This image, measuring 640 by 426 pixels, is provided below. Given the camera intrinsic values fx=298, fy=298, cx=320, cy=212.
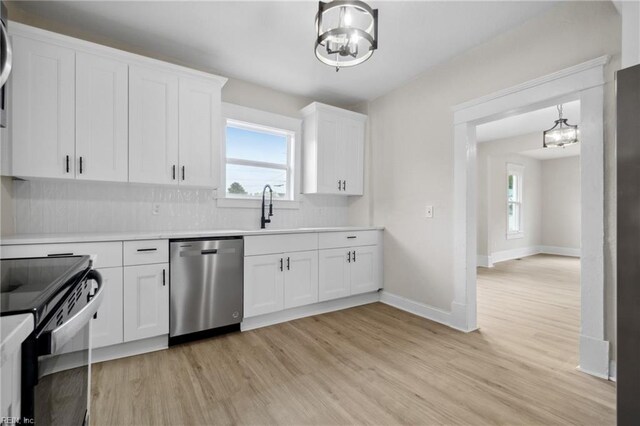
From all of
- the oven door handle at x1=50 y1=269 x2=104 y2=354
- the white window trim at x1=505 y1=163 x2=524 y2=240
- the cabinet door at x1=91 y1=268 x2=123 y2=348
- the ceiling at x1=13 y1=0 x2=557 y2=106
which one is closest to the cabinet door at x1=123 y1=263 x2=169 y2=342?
the cabinet door at x1=91 y1=268 x2=123 y2=348

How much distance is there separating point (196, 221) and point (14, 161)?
141 cm

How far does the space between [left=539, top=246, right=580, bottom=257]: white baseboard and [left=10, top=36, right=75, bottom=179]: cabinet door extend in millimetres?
9802

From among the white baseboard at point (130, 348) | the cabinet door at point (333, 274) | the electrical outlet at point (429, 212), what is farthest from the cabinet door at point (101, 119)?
the electrical outlet at point (429, 212)

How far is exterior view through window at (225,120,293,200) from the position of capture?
11.2 ft

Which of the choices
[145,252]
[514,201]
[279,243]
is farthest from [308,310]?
[514,201]

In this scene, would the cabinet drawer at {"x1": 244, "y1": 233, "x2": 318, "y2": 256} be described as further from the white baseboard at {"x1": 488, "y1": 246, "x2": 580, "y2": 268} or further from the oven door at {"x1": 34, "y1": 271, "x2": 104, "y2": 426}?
the white baseboard at {"x1": 488, "y1": 246, "x2": 580, "y2": 268}

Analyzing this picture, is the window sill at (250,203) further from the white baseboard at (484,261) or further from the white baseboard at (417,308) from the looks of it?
the white baseboard at (484,261)

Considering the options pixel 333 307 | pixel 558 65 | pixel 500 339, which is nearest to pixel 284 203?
pixel 333 307

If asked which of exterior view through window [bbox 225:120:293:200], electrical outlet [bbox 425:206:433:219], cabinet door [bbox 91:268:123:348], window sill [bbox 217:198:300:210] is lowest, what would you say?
cabinet door [bbox 91:268:123:348]

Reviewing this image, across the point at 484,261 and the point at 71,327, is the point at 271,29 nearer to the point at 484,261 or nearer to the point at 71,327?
the point at 71,327

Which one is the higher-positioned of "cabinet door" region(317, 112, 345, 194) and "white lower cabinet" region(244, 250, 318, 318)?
"cabinet door" region(317, 112, 345, 194)

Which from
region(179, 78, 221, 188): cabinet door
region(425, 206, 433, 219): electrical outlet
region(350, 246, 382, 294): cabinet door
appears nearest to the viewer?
region(179, 78, 221, 188): cabinet door

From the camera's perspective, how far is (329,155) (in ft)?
12.3

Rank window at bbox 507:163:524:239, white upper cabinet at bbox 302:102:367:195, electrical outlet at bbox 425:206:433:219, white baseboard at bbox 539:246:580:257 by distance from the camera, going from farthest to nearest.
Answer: white baseboard at bbox 539:246:580:257, window at bbox 507:163:524:239, white upper cabinet at bbox 302:102:367:195, electrical outlet at bbox 425:206:433:219
